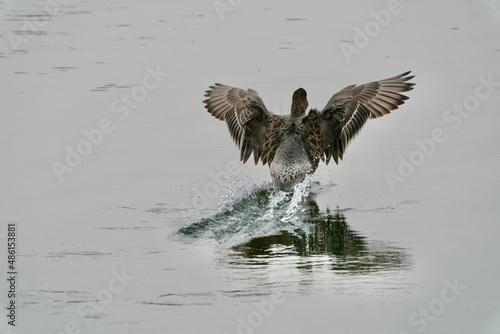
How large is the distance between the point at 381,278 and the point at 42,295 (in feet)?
7.62

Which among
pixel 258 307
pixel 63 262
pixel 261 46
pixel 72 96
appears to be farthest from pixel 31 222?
pixel 261 46

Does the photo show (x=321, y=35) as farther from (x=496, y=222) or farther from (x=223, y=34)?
(x=496, y=222)

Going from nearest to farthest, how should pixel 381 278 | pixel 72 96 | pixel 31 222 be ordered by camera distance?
pixel 381 278
pixel 31 222
pixel 72 96

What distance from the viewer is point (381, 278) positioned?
24.0 ft

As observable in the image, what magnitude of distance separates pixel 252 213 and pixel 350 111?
5.79 ft

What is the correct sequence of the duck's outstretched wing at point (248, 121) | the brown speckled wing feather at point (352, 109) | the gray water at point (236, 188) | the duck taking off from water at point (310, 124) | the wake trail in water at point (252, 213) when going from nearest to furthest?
the gray water at point (236, 188) → the wake trail in water at point (252, 213) → the duck taking off from water at point (310, 124) → the duck's outstretched wing at point (248, 121) → the brown speckled wing feather at point (352, 109)

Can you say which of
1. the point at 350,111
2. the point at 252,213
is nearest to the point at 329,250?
the point at 252,213

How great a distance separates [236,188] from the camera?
30.7ft

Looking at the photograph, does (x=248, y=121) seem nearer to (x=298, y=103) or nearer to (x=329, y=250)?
(x=298, y=103)

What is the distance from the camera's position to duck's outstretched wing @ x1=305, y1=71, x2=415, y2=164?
10.0 m

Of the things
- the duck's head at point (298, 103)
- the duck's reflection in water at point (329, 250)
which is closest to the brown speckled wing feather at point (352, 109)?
the duck's head at point (298, 103)

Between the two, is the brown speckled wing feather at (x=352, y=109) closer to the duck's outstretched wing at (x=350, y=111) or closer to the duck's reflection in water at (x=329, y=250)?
the duck's outstretched wing at (x=350, y=111)

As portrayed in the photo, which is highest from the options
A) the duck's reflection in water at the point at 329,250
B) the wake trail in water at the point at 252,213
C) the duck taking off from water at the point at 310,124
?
the duck taking off from water at the point at 310,124

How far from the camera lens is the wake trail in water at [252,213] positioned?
27.6 ft
